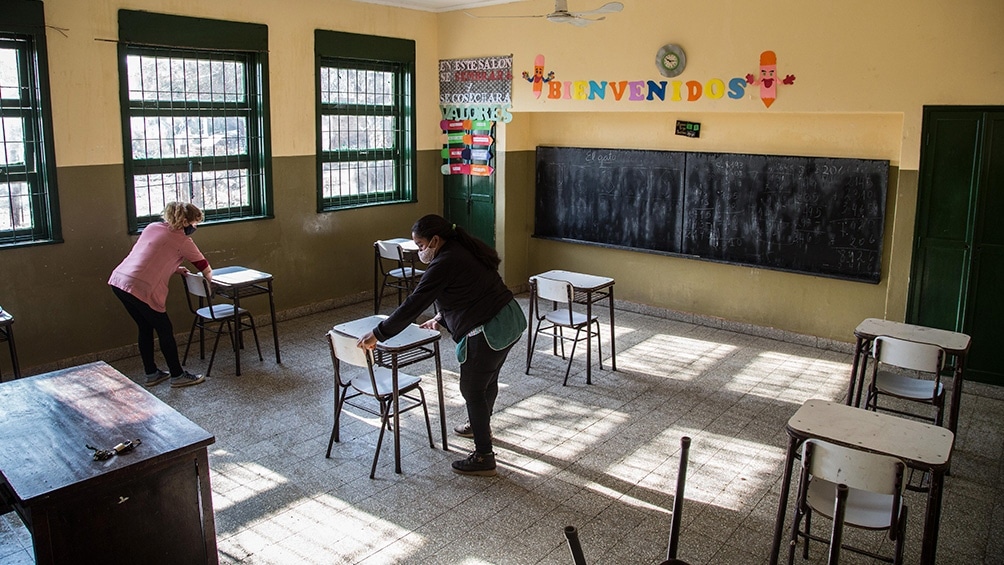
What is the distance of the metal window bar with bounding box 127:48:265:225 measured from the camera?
6352 millimetres

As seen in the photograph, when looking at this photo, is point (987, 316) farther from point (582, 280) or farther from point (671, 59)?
point (671, 59)

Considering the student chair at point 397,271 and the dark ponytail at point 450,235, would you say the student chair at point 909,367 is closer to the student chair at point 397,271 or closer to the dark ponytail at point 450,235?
the dark ponytail at point 450,235

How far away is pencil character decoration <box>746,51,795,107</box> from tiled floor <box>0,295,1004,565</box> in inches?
82.5

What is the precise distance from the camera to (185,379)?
575 cm

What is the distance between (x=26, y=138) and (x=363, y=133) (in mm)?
3169

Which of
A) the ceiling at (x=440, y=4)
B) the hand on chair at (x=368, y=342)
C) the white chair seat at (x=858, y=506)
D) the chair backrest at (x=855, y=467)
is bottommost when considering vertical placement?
the white chair seat at (x=858, y=506)

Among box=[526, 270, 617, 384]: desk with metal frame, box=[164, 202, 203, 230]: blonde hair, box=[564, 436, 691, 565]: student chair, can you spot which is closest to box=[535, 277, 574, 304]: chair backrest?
box=[526, 270, 617, 384]: desk with metal frame

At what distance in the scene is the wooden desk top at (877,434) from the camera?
9.61 ft

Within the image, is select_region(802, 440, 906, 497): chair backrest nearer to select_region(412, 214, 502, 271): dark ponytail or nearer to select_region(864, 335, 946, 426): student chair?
select_region(864, 335, 946, 426): student chair

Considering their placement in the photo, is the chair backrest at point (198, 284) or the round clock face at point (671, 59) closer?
the chair backrest at point (198, 284)

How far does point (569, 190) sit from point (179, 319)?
3.97m

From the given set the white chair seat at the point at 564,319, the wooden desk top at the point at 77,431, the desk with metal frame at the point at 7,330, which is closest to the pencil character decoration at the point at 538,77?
the white chair seat at the point at 564,319

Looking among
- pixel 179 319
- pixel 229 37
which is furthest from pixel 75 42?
pixel 179 319

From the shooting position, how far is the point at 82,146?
5.91 metres
